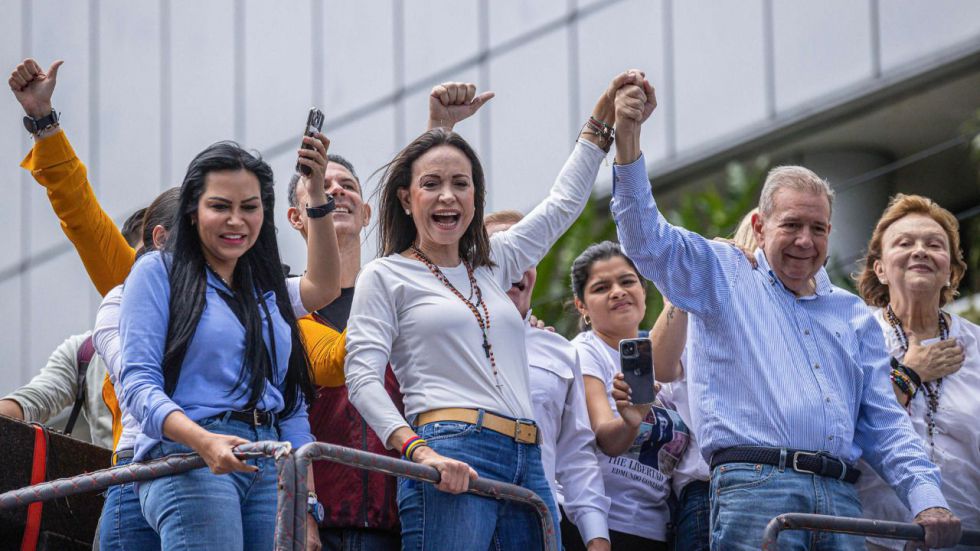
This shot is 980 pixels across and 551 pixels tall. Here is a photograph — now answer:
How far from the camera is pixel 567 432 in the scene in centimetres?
578

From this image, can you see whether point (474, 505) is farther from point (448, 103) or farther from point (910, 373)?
point (910, 373)

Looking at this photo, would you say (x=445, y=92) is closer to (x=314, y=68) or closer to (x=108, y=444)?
(x=108, y=444)

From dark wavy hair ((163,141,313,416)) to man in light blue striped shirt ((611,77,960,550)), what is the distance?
1.18 m

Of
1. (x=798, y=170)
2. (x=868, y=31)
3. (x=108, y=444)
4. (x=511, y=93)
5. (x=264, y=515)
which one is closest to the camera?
(x=264, y=515)

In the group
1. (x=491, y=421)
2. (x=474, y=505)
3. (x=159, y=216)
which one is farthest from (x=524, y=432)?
(x=159, y=216)

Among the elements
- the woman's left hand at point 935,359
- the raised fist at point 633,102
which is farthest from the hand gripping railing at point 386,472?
the woman's left hand at point 935,359

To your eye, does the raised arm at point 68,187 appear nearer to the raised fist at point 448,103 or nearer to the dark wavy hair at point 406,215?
the dark wavy hair at point 406,215

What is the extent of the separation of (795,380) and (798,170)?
0.85 metres

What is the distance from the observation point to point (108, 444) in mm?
6184

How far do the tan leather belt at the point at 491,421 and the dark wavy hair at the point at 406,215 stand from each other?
2.25 feet


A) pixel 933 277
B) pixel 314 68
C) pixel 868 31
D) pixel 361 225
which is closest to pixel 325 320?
pixel 361 225

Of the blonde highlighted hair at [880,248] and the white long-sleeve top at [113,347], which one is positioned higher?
the blonde highlighted hair at [880,248]

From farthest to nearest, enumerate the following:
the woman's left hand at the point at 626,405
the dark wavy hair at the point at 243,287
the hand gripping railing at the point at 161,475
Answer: the woman's left hand at the point at 626,405, the dark wavy hair at the point at 243,287, the hand gripping railing at the point at 161,475

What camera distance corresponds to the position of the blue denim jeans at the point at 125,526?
443cm
